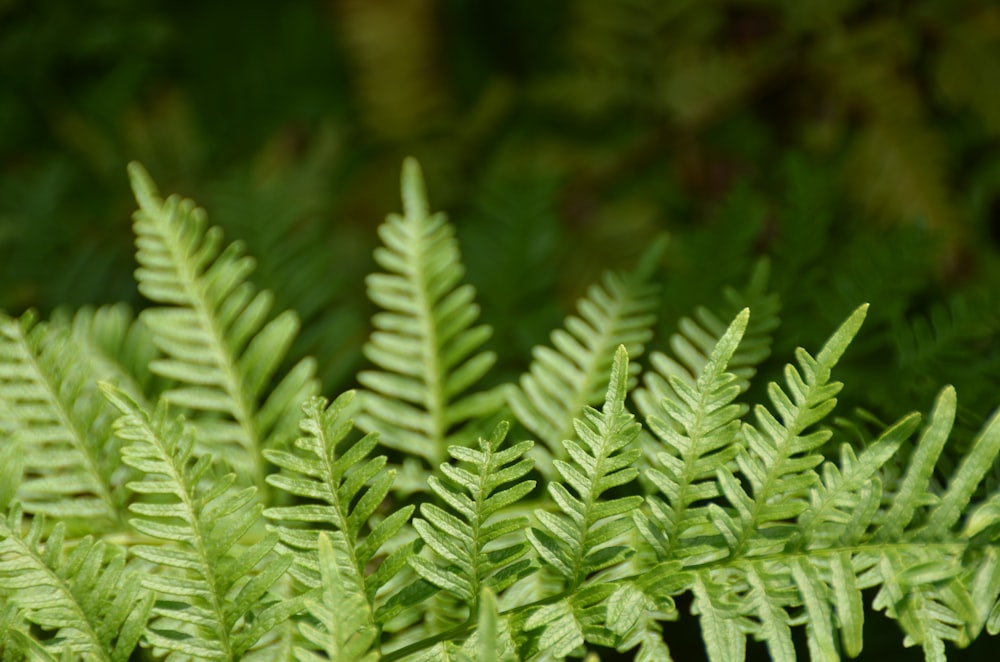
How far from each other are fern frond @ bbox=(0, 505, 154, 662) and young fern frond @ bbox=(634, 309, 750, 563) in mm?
442

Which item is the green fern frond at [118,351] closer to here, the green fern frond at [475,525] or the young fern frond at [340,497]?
the young fern frond at [340,497]

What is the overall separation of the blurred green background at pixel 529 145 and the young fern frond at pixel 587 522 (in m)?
0.47

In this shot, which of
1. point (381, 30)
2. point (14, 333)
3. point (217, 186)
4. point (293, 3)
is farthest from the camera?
Answer: point (293, 3)

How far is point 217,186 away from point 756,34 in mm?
1127

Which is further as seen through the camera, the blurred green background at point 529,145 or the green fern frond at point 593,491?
the blurred green background at point 529,145

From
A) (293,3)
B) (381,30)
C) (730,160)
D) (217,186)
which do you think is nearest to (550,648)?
(217,186)

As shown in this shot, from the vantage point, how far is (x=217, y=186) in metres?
1.55

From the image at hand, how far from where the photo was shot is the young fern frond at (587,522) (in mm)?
703

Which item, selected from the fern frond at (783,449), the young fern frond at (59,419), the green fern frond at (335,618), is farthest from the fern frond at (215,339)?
the fern frond at (783,449)

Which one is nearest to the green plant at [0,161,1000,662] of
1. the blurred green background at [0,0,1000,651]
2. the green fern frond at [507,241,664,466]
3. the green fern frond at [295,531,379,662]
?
the green fern frond at [295,531,379,662]

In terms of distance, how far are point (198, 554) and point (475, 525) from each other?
0.79 feet

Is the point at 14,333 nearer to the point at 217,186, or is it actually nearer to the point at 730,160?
the point at 217,186

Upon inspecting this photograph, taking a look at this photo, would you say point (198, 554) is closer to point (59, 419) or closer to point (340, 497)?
point (340, 497)

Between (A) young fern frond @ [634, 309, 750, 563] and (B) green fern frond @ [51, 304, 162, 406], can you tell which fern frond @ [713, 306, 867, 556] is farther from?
(B) green fern frond @ [51, 304, 162, 406]
